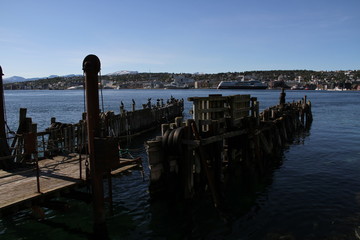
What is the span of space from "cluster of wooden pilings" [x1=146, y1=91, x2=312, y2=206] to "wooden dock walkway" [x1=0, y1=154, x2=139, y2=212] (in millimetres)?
1398

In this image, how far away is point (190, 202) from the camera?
12.4 meters

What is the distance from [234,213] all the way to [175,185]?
7.94 ft

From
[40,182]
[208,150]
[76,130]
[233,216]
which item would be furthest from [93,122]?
[76,130]

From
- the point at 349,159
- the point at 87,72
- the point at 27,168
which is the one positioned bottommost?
the point at 349,159

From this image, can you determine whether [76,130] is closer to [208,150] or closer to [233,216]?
[208,150]

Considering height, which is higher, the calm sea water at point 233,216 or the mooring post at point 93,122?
the mooring post at point 93,122

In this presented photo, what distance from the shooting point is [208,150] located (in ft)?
44.9

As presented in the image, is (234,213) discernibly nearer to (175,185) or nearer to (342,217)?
(175,185)

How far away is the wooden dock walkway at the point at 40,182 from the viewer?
9.03m

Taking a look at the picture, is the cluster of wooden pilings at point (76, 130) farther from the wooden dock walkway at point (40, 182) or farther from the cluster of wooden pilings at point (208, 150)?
the cluster of wooden pilings at point (208, 150)

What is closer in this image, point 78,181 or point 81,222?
point 78,181

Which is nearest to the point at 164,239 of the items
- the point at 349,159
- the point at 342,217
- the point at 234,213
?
the point at 234,213

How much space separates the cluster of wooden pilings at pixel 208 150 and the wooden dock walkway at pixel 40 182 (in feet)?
4.59

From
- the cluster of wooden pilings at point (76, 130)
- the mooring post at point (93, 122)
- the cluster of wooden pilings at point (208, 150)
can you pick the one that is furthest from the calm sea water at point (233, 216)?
the cluster of wooden pilings at point (76, 130)
